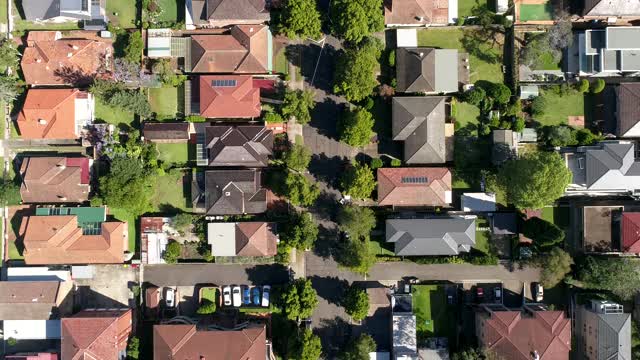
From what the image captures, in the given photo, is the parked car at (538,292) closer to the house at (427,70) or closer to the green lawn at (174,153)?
the house at (427,70)

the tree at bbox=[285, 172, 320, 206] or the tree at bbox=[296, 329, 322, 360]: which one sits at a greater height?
the tree at bbox=[285, 172, 320, 206]

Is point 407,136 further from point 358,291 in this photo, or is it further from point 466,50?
point 358,291

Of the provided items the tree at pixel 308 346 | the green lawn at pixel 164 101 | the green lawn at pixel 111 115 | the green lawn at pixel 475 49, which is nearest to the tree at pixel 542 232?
the green lawn at pixel 475 49

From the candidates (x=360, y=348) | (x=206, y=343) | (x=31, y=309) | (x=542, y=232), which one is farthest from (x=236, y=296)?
(x=542, y=232)

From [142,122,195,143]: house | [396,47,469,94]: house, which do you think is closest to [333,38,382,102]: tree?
[396,47,469,94]: house

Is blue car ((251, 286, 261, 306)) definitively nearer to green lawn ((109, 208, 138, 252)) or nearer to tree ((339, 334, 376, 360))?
tree ((339, 334, 376, 360))

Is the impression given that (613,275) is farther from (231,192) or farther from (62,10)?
(62,10)
